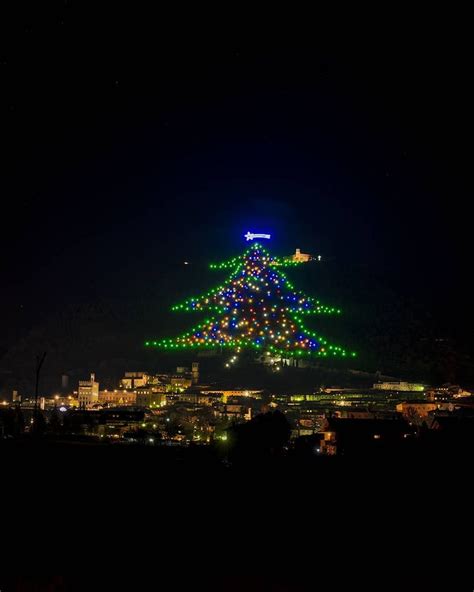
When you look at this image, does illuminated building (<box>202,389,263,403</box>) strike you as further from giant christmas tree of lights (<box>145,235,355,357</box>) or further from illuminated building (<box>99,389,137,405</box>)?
giant christmas tree of lights (<box>145,235,355,357</box>)

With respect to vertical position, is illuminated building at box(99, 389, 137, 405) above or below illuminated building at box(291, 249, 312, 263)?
below

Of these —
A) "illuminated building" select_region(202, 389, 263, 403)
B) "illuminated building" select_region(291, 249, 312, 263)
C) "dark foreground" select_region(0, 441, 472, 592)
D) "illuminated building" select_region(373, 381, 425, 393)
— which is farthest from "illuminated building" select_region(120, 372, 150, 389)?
"dark foreground" select_region(0, 441, 472, 592)

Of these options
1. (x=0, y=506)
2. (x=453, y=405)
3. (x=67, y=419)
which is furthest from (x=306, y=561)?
(x=453, y=405)

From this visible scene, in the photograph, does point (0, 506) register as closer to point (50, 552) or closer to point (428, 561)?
point (50, 552)

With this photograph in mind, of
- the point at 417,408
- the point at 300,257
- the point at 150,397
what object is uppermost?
the point at 300,257

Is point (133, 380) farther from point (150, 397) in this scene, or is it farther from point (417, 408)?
point (417, 408)

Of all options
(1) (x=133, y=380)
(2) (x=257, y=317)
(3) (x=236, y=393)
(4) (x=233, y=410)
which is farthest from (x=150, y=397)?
(2) (x=257, y=317)

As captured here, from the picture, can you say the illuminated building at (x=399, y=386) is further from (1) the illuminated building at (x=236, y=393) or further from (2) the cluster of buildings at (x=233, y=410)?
(1) the illuminated building at (x=236, y=393)
